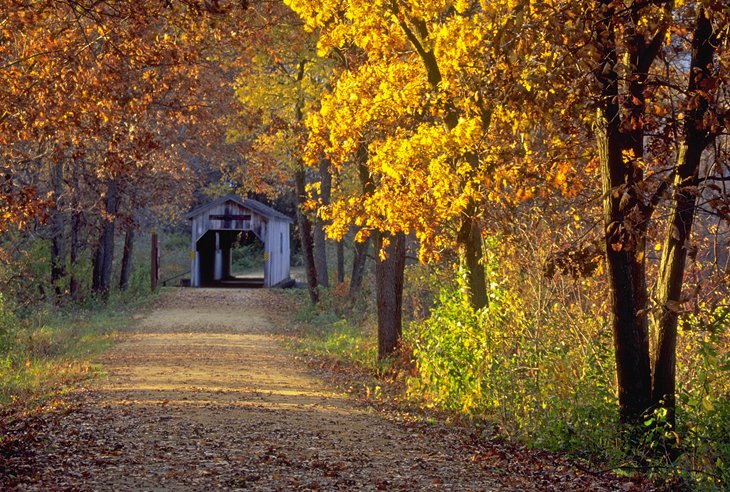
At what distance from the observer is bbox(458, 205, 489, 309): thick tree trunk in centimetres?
1380

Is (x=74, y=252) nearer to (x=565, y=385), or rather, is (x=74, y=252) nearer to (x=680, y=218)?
(x=565, y=385)

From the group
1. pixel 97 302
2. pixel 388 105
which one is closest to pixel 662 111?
pixel 388 105

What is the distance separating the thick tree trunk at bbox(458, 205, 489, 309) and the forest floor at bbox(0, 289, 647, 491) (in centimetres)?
214

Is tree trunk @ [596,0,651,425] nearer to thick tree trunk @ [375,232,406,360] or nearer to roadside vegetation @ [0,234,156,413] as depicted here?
roadside vegetation @ [0,234,156,413]

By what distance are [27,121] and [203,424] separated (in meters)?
4.40

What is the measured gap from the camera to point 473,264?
13.9 metres

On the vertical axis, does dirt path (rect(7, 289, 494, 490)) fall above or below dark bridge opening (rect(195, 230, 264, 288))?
below

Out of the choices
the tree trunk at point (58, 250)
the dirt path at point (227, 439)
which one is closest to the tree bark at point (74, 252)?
the tree trunk at point (58, 250)

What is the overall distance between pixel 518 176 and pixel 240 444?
13.9 ft

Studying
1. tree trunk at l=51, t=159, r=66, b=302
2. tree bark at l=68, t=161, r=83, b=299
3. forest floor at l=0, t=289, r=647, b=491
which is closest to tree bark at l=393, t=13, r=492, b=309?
forest floor at l=0, t=289, r=647, b=491

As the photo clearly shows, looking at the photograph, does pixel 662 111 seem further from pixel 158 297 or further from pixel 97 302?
pixel 158 297

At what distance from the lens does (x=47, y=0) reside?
982 cm

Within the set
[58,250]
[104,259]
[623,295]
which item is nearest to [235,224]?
[104,259]

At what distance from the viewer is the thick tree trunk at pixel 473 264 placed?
1380 cm
